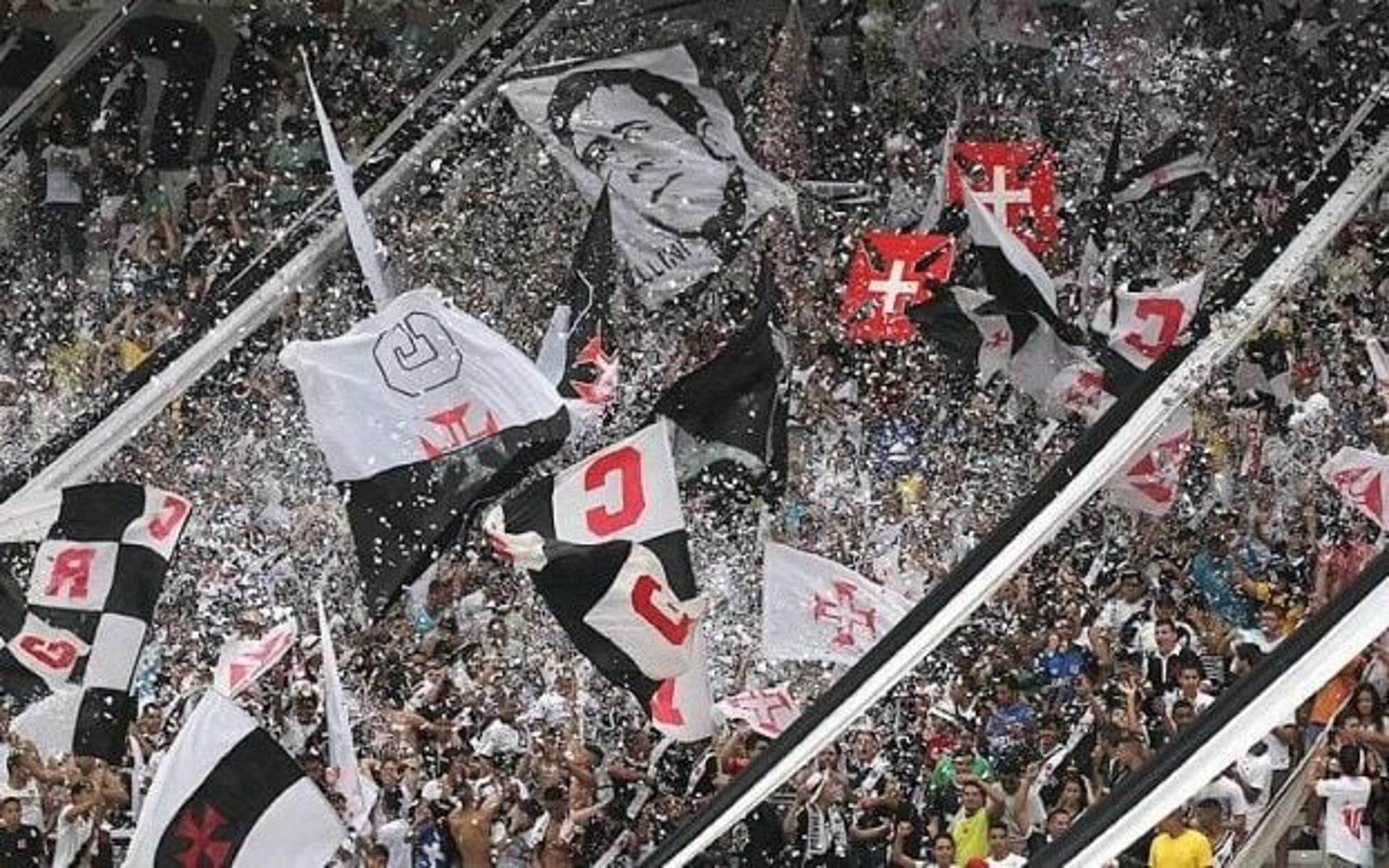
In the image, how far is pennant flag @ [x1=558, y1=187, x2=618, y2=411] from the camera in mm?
14547

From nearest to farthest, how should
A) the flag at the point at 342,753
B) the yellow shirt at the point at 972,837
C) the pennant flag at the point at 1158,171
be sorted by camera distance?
the flag at the point at 342,753
the yellow shirt at the point at 972,837
the pennant flag at the point at 1158,171

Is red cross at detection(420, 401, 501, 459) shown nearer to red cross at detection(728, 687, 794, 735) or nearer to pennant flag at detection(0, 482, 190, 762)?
Answer: pennant flag at detection(0, 482, 190, 762)

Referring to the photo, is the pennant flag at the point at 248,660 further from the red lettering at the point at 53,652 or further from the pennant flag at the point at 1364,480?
the pennant flag at the point at 1364,480

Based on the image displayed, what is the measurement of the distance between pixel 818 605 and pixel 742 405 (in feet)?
2.65

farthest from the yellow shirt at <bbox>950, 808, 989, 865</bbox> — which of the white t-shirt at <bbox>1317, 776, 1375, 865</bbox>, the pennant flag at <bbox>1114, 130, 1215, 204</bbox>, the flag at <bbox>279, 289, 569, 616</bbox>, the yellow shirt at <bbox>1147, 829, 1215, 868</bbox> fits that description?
the pennant flag at <bbox>1114, 130, 1215, 204</bbox>

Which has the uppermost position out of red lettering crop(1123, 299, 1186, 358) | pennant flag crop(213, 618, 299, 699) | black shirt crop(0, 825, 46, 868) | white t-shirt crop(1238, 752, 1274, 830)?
red lettering crop(1123, 299, 1186, 358)

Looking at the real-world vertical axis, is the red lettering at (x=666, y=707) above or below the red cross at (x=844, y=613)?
above

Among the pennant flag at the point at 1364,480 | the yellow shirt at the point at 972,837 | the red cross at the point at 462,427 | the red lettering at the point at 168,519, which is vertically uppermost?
the red cross at the point at 462,427

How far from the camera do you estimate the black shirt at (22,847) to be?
Answer: 1408 cm

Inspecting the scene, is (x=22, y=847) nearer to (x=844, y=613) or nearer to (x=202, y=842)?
(x=844, y=613)

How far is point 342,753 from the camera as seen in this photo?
13.2m

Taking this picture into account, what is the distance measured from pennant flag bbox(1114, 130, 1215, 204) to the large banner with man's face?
3072 millimetres

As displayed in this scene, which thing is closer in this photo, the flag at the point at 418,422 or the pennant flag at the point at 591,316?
the flag at the point at 418,422

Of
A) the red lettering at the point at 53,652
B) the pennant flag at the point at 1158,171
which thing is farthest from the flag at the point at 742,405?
the pennant flag at the point at 1158,171
